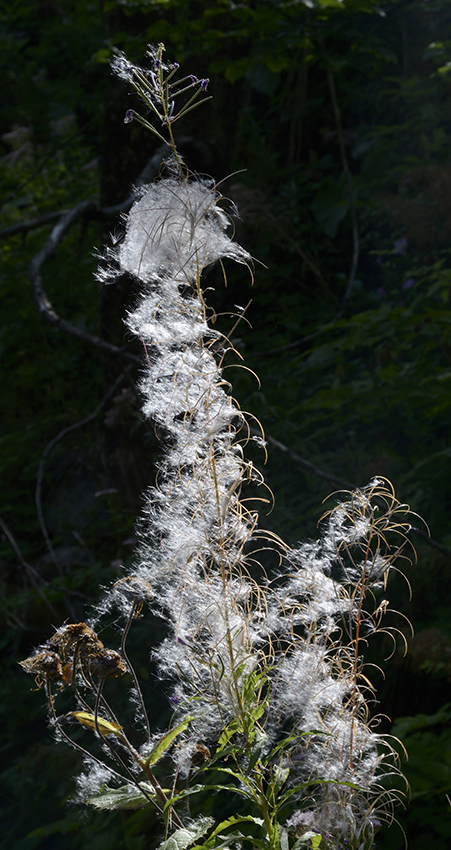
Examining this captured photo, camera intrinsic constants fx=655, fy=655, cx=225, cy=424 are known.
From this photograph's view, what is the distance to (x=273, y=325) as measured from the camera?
438 cm

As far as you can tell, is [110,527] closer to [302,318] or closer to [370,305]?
[302,318]

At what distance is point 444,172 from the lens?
3375mm

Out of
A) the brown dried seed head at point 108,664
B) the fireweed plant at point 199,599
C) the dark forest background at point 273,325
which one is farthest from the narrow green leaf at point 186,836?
the dark forest background at point 273,325

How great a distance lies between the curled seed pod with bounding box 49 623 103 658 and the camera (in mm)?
768

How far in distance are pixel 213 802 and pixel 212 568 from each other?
1551 mm

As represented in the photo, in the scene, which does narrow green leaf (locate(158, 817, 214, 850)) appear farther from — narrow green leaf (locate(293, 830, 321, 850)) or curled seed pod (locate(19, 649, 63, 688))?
curled seed pod (locate(19, 649, 63, 688))

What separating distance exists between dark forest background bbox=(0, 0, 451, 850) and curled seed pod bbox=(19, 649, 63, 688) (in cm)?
114

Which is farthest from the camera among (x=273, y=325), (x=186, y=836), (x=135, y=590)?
(x=273, y=325)

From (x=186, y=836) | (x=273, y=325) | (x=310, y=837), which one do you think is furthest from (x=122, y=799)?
(x=273, y=325)

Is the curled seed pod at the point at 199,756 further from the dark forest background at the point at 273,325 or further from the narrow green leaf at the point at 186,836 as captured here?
the dark forest background at the point at 273,325

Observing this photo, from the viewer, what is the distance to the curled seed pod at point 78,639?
0.77 metres

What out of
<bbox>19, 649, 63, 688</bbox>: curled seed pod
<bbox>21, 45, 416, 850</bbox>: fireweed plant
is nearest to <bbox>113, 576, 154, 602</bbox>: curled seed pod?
<bbox>21, 45, 416, 850</bbox>: fireweed plant

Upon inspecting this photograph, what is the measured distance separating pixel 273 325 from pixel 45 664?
375cm

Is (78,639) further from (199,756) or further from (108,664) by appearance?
(199,756)
